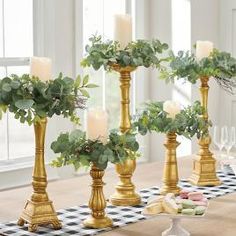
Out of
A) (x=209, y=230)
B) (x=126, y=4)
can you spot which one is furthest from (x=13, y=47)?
(x=209, y=230)

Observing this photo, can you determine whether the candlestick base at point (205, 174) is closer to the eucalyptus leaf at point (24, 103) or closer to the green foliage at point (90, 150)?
the green foliage at point (90, 150)

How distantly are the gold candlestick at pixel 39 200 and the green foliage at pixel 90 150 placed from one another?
63mm

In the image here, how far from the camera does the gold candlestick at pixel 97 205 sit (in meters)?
1.98

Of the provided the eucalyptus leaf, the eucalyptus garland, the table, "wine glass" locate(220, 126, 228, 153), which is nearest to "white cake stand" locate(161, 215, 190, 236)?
the table

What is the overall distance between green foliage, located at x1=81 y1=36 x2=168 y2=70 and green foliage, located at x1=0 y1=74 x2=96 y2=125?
301 millimetres

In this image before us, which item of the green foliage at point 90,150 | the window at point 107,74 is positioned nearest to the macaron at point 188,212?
the green foliage at point 90,150

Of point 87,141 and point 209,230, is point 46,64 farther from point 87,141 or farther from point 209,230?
point 209,230

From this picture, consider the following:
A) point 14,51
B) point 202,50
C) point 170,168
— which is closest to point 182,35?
point 14,51

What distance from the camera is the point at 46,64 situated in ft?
6.59

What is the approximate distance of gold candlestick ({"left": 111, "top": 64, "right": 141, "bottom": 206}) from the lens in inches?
89.0

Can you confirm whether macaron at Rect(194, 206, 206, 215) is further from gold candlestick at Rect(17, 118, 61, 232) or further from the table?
gold candlestick at Rect(17, 118, 61, 232)

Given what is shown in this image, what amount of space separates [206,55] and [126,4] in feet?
7.26

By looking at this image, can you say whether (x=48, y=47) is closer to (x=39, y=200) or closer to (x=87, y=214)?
(x=87, y=214)

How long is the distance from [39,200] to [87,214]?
0.24m
